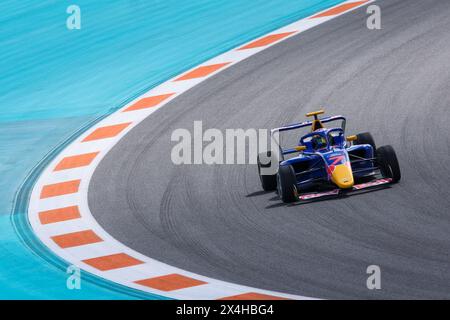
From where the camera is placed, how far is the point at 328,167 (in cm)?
1183

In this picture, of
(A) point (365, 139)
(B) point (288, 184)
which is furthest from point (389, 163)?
(B) point (288, 184)

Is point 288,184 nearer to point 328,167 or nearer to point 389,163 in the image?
point 328,167

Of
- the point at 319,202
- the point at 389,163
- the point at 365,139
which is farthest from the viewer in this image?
the point at 365,139

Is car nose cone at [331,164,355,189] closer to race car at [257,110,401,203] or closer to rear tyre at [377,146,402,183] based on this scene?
race car at [257,110,401,203]

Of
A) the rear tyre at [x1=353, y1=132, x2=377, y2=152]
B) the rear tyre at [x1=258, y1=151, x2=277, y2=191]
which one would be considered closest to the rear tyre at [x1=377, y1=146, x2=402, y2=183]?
the rear tyre at [x1=353, y1=132, x2=377, y2=152]

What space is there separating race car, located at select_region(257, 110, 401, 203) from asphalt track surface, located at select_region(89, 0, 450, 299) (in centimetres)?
21

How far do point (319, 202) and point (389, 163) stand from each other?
1.03m

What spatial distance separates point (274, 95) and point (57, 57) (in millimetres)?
5698

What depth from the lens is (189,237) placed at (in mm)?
10984

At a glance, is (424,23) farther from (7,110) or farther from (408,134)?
(7,110)

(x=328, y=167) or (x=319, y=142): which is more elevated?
(x=319, y=142)

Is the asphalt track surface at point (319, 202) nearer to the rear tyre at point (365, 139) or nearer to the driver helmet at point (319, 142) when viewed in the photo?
the rear tyre at point (365, 139)

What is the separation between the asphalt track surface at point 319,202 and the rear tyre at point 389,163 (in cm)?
15

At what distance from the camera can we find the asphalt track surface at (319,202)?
9.60 metres
